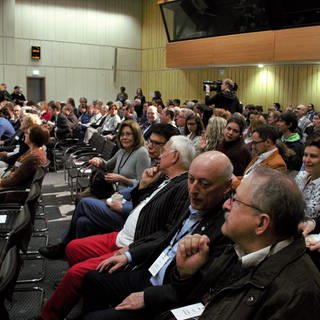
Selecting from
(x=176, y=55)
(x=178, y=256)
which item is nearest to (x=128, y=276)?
(x=178, y=256)

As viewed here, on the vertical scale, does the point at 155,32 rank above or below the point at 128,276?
above

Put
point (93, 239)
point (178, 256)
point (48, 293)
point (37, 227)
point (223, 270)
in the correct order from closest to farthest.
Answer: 1. point (223, 270)
2. point (178, 256)
3. point (93, 239)
4. point (48, 293)
5. point (37, 227)

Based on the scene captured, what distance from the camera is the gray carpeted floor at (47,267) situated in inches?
122

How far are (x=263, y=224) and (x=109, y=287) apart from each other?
116 centimetres

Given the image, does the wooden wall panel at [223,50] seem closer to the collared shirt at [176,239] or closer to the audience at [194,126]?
the audience at [194,126]

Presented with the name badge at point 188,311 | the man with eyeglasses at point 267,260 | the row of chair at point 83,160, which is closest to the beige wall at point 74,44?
the row of chair at point 83,160

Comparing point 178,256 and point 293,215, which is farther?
point 178,256

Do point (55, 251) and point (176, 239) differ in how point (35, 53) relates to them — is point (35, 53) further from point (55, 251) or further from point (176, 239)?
point (176, 239)

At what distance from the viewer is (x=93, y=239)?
9.77 feet

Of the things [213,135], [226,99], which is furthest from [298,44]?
[213,135]

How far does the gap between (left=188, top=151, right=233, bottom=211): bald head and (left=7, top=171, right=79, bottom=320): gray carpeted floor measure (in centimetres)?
148

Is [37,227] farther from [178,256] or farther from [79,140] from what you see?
[79,140]

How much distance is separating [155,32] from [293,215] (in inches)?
657

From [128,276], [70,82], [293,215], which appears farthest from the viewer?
[70,82]
